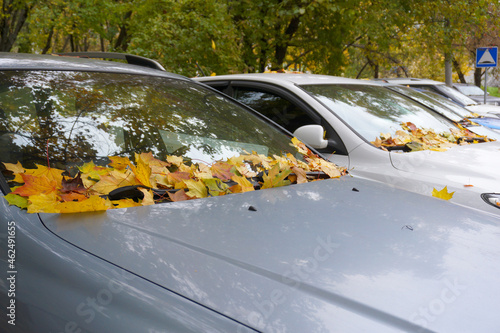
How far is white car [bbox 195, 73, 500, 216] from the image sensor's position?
3.33 metres

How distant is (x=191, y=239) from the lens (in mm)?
1601

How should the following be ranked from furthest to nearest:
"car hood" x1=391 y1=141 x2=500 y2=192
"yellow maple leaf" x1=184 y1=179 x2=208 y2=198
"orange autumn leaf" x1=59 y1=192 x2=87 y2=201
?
"car hood" x1=391 y1=141 x2=500 y2=192 → "yellow maple leaf" x1=184 y1=179 x2=208 y2=198 → "orange autumn leaf" x1=59 y1=192 x2=87 y2=201

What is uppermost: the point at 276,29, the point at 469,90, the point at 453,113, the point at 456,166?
the point at 276,29

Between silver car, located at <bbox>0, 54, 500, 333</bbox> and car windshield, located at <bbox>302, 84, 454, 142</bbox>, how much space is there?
1.52m

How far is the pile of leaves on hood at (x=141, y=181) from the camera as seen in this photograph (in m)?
1.74

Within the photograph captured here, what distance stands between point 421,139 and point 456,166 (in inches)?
24.2

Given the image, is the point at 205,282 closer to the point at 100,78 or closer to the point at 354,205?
the point at 354,205

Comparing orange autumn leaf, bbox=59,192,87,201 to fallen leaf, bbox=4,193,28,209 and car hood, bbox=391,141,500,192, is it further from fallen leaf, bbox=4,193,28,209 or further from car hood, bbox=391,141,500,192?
car hood, bbox=391,141,500,192

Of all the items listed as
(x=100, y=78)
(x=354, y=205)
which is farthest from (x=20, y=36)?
(x=354, y=205)

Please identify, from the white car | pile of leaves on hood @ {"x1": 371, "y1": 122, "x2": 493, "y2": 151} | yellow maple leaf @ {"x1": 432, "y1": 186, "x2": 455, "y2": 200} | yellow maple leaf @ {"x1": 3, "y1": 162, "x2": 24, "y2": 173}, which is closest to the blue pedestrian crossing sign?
the white car

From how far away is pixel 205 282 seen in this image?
1.39 meters

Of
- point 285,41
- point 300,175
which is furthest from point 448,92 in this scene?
point 300,175

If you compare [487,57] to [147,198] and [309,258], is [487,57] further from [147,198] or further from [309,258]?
[309,258]

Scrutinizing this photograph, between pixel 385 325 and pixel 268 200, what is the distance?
87 cm
